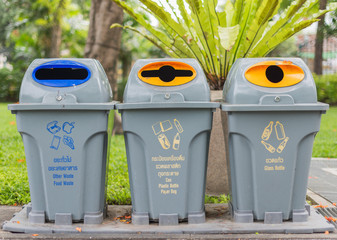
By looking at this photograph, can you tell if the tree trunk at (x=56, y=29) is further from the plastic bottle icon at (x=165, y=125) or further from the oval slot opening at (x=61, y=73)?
the plastic bottle icon at (x=165, y=125)

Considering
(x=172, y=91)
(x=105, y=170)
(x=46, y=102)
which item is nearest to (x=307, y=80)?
(x=172, y=91)

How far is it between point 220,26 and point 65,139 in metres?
2.06

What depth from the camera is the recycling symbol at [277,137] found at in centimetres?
338

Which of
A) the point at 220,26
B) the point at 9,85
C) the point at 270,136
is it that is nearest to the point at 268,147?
the point at 270,136

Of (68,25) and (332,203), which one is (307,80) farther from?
(68,25)

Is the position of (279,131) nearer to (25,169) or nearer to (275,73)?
(275,73)

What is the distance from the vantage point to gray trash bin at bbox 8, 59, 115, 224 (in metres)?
3.36

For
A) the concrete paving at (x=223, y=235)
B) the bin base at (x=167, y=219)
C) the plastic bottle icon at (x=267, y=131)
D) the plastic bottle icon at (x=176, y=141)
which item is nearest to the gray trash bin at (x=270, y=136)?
the plastic bottle icon at (x=267, y=131)

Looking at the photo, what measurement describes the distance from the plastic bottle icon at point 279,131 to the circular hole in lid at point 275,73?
1.49 feet

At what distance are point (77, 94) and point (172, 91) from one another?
2.53 ft

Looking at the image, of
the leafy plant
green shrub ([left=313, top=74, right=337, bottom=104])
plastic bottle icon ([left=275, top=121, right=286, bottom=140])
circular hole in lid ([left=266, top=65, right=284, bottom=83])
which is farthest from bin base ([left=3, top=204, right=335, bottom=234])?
green shrub ([left=313, top=74, right=337, bottom=104])

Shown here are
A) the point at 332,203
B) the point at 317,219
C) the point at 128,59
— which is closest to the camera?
the point at 317,219

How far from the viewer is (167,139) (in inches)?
134

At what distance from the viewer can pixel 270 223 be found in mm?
3488
